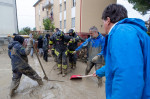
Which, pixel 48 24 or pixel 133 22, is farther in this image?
pixel 48 24

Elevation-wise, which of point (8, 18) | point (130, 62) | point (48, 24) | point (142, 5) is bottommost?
point (130, 62)

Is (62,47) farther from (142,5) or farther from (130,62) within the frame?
(142,5)

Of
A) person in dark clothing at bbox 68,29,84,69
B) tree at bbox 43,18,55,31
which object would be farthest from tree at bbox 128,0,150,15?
tree at bbox 43,18,55,31

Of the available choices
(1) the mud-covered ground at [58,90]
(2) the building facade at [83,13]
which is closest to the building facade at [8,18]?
(1) the mud-covered ground at [58,90]

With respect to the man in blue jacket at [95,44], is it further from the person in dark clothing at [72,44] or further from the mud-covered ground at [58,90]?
the person in dark clothing at [72,44]

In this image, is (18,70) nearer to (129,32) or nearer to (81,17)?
(129,32)

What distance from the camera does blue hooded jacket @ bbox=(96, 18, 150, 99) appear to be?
0.91 meters

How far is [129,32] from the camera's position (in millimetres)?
973

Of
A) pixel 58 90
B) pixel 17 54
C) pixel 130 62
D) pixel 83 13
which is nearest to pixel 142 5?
pixel 83 13

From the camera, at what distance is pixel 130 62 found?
904 mm

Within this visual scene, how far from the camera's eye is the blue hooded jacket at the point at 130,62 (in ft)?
2.97

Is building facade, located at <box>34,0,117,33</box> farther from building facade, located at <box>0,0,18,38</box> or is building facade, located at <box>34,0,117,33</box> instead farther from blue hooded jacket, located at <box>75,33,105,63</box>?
blue hooded jacket, located at <box>75,33,105,63</box>

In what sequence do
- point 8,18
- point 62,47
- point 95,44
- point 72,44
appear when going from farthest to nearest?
point 8,18 → point 72,44 → point 62,47 → point 95,44

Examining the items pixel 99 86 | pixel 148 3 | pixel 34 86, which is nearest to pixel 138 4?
pixel 148 3
